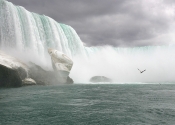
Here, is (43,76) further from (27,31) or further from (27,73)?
(27,31)

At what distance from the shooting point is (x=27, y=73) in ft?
110

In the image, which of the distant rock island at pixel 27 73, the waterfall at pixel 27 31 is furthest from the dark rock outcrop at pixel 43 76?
the waterfall at pixel 27 31

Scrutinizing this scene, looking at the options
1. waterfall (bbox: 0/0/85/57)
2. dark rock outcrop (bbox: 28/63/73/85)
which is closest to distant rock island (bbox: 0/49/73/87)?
dark rock outcrop (bbox: 28/63/73/85)

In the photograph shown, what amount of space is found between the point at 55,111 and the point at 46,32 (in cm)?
4140

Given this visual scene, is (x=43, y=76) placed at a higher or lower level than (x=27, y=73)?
lower

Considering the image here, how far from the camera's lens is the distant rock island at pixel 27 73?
2711cm

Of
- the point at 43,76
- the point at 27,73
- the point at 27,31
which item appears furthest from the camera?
the point at 27,31

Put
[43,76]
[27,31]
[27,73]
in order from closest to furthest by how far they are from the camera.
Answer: [27,73] < [43,76] < [27,31]

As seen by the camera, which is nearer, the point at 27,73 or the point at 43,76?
the point at 27,73

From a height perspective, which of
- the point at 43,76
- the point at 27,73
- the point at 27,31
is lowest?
the point at 43,76

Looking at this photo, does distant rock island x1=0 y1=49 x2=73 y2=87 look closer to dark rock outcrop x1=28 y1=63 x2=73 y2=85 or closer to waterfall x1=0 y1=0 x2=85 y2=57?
dark rock outcrop x1=28 y1=63 x2=73 y2=85

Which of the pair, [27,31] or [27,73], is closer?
→ [27,73]

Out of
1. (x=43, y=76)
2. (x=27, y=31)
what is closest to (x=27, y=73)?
(x=43, y=76)

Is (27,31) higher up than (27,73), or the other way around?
(27,31)
